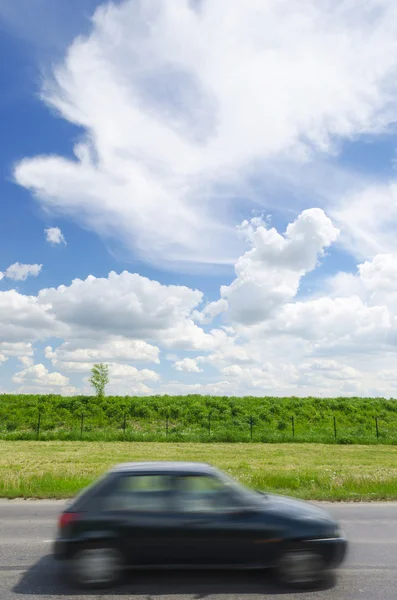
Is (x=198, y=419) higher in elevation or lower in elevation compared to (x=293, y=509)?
higher

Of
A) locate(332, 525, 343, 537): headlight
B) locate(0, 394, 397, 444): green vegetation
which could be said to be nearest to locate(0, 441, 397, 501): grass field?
locate(0, 394, 397, 444): green vegetation

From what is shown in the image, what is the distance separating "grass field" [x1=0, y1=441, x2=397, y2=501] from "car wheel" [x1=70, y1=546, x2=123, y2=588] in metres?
8.00

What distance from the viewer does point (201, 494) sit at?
682 cm

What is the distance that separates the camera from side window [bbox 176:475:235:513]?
674 cm

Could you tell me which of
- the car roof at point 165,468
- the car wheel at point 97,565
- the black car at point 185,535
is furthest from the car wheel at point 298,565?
the car wheel at point 97,565

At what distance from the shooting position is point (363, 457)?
26812 mm

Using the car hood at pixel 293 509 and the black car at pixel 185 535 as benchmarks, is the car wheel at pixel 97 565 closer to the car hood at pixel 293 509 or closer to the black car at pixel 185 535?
the black car at pixel 185 535

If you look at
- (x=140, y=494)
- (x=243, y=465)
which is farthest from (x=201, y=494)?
(x=243, y=465)

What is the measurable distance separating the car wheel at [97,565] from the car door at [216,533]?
0.73 meters

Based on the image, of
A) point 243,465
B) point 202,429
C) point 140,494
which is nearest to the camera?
point 140,494

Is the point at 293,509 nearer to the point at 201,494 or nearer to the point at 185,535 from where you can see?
the point at 201,494

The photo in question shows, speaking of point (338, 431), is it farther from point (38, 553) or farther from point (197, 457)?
point (38, 553)

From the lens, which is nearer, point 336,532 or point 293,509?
point 336,532

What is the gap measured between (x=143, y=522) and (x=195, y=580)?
0.99 metres
